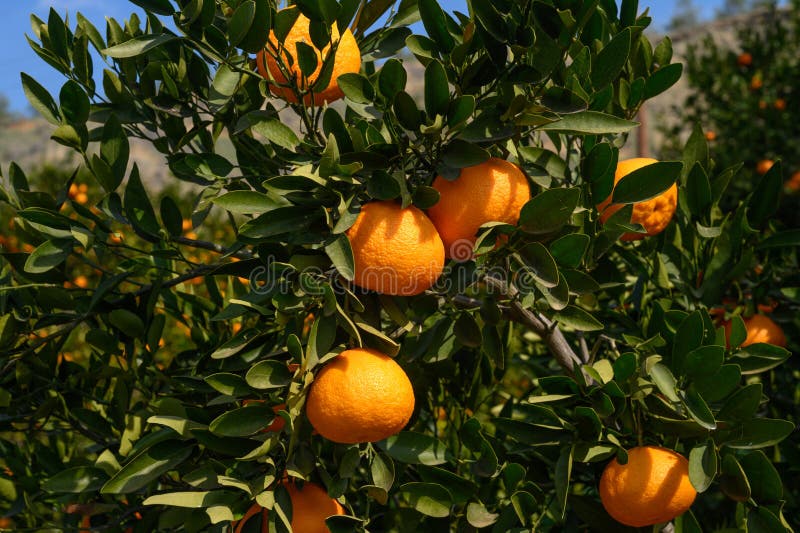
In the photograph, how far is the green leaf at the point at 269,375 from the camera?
2.66 feet

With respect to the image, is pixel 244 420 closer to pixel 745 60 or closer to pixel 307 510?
pixel 307 510

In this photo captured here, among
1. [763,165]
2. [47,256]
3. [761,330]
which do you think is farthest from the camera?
[763,165]

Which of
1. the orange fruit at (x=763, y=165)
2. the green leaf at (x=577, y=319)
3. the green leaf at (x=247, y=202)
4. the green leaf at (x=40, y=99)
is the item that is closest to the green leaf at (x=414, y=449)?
the green leaf at (x=577, y=319)

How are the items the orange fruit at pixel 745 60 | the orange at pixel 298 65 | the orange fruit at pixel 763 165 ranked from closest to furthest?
the orange at pixel 298 65 < the orange fruit at pixel 763 165 < the orange fruit at pixel 745 60

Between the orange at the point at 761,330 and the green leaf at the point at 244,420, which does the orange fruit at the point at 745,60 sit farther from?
the green leaf at the point at 244,420

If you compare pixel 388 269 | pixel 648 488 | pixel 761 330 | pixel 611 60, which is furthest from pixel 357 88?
pixel 761 330

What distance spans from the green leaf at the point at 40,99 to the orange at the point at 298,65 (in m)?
0.35

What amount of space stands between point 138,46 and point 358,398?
49 centimetres

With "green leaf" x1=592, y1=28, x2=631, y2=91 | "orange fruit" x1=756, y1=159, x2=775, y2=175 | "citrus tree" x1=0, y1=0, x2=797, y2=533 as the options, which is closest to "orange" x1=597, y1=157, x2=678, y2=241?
"citrus tree" x1=0, y1=0, x2=797, y2=533

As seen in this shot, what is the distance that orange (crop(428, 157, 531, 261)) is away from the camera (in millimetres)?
849

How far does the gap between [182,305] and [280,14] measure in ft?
2.21

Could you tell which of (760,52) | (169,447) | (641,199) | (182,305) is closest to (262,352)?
(169,447)

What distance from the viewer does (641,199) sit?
0.93 metres

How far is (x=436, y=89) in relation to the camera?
800 mm
